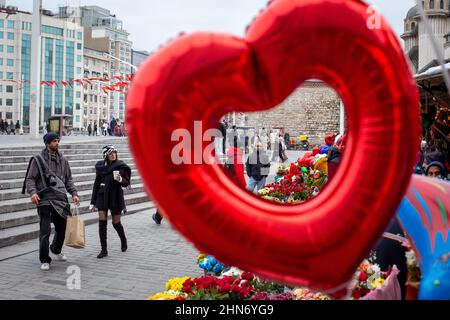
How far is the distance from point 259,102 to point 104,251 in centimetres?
635

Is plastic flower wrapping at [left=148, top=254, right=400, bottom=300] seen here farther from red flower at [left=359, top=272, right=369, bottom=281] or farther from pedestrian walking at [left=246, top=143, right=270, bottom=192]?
pedestrian walking at [left=246, top=143, right=270, bottom=192]

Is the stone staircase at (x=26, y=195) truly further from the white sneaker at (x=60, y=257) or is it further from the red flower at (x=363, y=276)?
the red flower at (x=363, y=276)

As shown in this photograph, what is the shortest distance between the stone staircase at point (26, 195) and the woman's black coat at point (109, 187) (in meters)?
0.52

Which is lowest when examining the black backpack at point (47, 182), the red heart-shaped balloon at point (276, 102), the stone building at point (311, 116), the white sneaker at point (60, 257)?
the white sneaker at point (60, 257)

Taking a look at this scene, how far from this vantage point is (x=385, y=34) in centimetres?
165

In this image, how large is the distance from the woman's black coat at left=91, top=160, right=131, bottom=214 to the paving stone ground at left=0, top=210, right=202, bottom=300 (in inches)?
31.7

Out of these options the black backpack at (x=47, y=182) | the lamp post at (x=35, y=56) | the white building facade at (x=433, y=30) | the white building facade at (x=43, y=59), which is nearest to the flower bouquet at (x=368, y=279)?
the black backpack at (x=47, y=182)

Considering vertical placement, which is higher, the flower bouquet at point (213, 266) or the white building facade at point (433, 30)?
the white building facade at point (433, 30)

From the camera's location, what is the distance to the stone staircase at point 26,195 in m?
8.61

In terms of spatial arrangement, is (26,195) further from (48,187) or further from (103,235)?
(48,187)

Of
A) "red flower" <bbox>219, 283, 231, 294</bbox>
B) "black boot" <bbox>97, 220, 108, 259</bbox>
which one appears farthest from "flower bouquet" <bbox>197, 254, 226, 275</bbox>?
"black boot" <bbox>97, 220, 108, 259</bbox>

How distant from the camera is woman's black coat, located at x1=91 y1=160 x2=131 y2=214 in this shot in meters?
7.44
